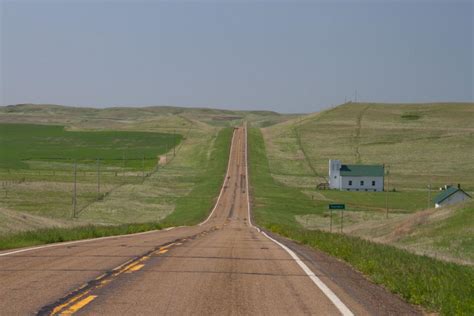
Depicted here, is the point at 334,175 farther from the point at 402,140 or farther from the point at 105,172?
the point at 402,140

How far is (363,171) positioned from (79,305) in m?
98.8

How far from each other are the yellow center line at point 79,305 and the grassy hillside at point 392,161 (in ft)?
84.1

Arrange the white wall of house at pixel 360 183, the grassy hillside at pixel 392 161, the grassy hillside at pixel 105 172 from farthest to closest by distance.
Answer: the white wall of house at pixel 360 183 → the grassy hillside at pixel 105 172 → the grassy hillside at pixel 392 161

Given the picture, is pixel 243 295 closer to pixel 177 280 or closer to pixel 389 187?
pixel 177 280

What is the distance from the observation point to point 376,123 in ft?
532

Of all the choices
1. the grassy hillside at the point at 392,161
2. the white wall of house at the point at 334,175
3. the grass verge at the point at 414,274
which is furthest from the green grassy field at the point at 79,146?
the grass verge at the point at 414,274

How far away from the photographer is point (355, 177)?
349ft

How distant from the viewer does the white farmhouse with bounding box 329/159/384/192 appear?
105m

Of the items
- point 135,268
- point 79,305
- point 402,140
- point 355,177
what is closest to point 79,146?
point 355,177

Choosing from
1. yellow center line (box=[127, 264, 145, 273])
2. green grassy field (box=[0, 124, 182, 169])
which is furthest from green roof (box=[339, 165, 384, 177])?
yellow center line (box=[127, 264, 145, 273])

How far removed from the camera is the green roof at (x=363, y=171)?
105500 millimetres

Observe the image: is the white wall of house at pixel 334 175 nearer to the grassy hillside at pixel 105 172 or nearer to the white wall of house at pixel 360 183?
the white wall of house at pixel 360 183

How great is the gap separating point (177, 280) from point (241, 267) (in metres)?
3.01

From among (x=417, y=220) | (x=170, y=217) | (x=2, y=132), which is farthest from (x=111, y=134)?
(x=417, y=220)
